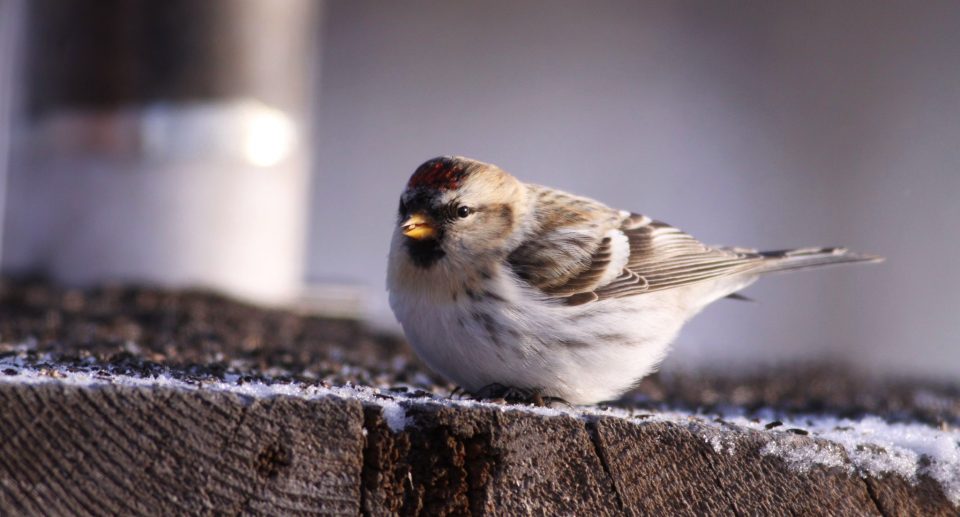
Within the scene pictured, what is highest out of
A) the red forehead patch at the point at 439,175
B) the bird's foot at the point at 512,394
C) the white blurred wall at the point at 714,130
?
the red forehead patch at the point at 439,175

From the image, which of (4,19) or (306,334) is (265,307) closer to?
(306,334)

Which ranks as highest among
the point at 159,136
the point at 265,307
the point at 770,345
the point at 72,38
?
the point at 72,38

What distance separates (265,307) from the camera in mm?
3725

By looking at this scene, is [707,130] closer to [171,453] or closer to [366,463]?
[366,463]

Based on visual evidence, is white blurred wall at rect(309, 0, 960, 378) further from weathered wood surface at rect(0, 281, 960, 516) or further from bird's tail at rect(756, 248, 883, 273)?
weathered wood surface at rect(0, 281, 960, 516)

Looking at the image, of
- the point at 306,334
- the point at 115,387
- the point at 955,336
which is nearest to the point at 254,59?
the point at 306,334

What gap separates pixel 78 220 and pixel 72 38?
62 cm

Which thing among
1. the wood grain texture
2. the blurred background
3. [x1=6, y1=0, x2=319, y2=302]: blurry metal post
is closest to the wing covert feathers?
the wood grain texture

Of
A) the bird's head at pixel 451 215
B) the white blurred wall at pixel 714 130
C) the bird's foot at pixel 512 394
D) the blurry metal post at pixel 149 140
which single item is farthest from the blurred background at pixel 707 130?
the bird's foot at pixel 512 394

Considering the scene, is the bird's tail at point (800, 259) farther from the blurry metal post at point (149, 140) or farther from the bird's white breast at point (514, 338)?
the blurry metal post at point (149, 140)

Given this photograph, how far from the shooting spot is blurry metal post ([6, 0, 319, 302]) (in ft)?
12.7

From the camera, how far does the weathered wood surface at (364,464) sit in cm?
137

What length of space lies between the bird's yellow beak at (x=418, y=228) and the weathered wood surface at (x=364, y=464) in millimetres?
735

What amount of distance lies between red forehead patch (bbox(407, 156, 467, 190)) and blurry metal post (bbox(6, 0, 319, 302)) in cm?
190
